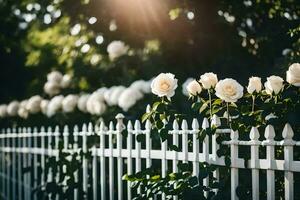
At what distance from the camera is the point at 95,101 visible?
733cm

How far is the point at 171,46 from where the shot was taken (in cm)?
809

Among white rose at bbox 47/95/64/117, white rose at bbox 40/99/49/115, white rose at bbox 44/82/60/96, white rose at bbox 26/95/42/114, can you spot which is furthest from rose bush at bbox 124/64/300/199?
white rose at bbox 44/82/60/96

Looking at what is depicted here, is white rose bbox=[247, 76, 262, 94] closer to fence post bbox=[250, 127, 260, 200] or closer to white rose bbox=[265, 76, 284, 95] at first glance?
white rose bbox=[265, 76, 284, 95]

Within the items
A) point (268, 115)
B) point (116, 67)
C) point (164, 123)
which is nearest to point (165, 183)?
point (164, 123)

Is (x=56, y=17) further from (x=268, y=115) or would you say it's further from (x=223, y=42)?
(x=268, y=115)

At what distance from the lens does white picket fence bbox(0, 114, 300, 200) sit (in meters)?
3.75

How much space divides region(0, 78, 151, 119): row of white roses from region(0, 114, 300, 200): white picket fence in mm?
391

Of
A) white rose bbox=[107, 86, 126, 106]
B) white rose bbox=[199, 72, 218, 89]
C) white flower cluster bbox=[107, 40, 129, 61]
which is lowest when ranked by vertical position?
white rose bbox=[107, 86, 126, 106]

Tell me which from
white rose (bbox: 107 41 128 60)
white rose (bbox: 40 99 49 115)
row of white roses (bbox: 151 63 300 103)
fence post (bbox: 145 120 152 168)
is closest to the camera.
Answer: row of white roses (bbox: 151 63 300 103)

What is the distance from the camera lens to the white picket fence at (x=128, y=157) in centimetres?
375

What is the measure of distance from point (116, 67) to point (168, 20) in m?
1.35

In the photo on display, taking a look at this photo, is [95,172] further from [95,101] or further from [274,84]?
[274,84]

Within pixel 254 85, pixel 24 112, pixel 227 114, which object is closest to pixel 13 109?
pixel 24 112

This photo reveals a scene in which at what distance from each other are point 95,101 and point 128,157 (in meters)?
2.06
